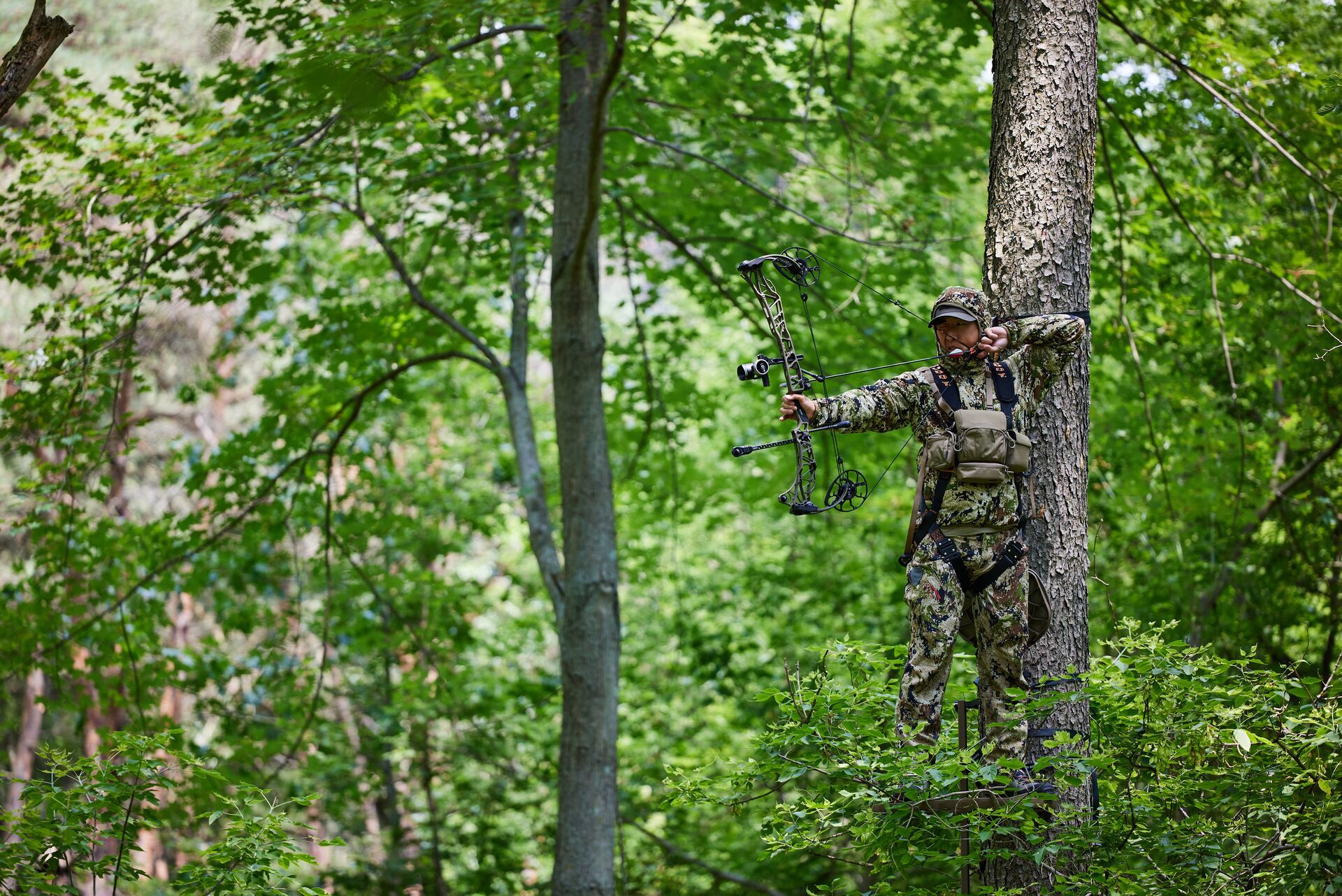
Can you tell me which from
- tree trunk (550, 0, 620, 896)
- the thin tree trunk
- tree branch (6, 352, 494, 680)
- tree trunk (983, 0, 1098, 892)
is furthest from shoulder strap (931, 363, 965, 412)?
the thin tree trunk

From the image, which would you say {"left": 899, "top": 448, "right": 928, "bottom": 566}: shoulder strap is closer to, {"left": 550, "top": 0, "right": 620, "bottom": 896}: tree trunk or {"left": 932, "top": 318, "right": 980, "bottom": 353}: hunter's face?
{"left": 932, "top": 318, "right": 980, "bottom": 353}: hunter's face

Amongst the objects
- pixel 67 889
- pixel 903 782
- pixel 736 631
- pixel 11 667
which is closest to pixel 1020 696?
pixel 903 782

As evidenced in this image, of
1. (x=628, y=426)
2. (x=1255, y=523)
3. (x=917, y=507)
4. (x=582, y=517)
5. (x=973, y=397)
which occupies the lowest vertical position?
(x=917, y=507)

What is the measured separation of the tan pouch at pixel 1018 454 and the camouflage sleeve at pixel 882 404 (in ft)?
1.13

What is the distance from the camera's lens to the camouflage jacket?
4227 millimetres

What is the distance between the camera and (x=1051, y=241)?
4.57m

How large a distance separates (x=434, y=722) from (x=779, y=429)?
4615 millimetres

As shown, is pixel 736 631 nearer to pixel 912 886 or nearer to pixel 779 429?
pixel 779 429

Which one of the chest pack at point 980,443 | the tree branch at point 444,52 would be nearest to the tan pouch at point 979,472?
the chest pack at point 980,443

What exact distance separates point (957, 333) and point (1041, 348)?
373 mm

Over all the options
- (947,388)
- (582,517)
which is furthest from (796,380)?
(582,517)

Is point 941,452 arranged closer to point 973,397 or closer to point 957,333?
point 973,397

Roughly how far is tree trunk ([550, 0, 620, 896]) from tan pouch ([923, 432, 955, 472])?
3.18 m

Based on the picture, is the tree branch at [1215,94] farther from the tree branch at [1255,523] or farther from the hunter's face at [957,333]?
the tree branch at [1255,523]
